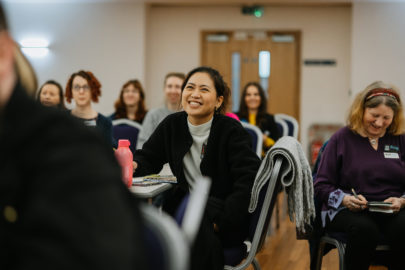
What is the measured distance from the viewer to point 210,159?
6.64ft

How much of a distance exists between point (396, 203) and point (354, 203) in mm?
187

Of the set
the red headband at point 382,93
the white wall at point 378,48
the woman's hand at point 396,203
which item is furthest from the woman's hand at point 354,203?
the white wall at point 378,48

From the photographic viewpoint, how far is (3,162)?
0.69 m

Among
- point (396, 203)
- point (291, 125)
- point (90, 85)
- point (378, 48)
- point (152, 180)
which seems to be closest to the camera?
point (152, 180)

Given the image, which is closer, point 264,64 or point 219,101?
point 219,101

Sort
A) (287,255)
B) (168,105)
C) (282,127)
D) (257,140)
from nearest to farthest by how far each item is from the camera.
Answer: (257,140), (287,255), (168,105), (282,127)

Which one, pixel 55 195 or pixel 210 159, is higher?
pixel 55 195

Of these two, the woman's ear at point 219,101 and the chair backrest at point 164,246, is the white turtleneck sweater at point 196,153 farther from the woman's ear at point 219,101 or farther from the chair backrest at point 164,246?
the chair backrest at point 164,246

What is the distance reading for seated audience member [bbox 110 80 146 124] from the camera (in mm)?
4746

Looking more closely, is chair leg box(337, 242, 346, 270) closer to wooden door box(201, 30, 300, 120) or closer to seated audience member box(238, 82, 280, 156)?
seated audience member box(238, 82, 280, 156)

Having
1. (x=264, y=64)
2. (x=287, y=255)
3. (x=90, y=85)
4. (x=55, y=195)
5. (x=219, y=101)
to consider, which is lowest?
(x=287, y=255)

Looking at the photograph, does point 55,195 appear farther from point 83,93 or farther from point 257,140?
point 83,93

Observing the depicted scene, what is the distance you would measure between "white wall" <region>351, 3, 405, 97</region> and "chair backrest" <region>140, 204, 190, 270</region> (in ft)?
23.8

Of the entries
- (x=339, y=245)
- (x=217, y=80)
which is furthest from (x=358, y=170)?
(x=217, y=80)
